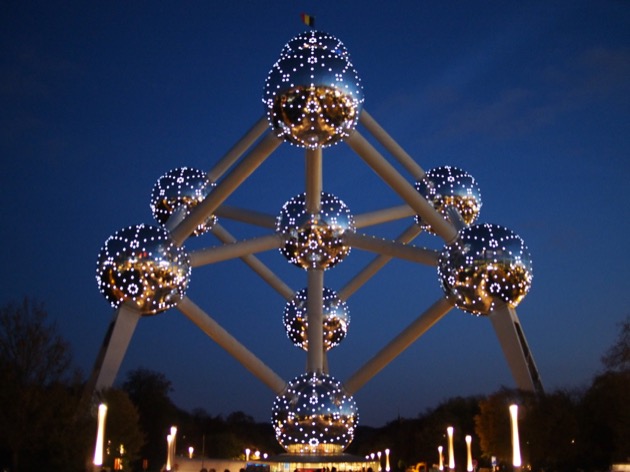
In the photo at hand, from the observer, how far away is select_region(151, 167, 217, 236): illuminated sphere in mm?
26422

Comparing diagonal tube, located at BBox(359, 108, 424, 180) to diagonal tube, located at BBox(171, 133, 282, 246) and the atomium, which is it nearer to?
the atomium

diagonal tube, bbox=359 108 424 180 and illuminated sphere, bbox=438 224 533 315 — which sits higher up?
diagonal tube, bbox=359 108 424 180

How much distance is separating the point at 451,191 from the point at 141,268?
33.7ft

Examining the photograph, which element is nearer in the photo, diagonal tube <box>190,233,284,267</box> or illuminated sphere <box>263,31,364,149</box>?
illuminated sphere <box>263,31,364,149</box>

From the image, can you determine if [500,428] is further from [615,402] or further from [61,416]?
[61,416]

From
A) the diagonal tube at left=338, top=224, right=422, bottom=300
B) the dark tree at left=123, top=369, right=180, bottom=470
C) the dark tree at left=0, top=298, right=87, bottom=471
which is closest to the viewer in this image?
the dark tree at left=0, top=298, right=87, bottom=471

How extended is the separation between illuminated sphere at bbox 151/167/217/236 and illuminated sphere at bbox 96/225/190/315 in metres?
4.48

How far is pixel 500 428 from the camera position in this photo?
26.6 metres

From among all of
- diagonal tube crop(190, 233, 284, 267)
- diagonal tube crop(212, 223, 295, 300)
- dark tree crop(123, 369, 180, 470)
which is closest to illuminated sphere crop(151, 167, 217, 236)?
diagonal tube crop(212, 223, 295, 300)

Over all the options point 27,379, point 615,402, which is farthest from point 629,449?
point 27,379

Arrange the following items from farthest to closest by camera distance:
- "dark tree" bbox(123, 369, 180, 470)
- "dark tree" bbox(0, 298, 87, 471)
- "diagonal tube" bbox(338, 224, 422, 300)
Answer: "dark tree" bbox(123, 369, 180, 470)
"diagonal tube" bbox(338, 224, 422, 300)
"dark tree" bbox(0, 298, 87, 471)

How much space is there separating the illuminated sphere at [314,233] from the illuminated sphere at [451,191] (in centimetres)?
348

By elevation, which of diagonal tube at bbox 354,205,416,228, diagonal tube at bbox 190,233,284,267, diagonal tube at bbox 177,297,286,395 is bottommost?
diagonal tube at bbox 177,297,286,395

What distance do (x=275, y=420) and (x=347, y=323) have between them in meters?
5.56
